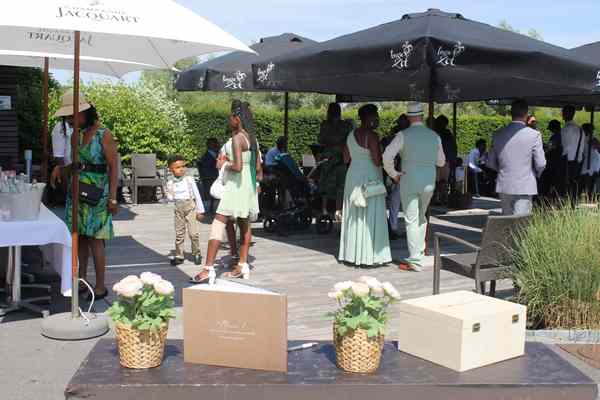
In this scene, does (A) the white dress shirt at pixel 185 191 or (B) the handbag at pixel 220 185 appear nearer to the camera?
(B) the handbag at pixel 220 185

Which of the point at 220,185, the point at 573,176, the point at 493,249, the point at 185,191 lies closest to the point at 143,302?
the point at 493,249

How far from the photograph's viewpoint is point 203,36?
510 cm

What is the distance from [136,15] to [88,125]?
156 centimetres

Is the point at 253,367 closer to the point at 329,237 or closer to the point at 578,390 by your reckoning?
the point at 578,390

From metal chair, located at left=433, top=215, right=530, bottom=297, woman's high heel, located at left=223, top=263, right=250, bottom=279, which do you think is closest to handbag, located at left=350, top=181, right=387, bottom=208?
woman's high heel, located at left=223, top=263, right=250, bottom=279

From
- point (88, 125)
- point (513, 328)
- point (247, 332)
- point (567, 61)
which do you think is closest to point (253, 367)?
point (247, 332)

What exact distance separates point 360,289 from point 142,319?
93 cm

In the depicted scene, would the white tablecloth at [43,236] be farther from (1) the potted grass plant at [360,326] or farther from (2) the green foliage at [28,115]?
(2) the green foliage at [28,115]

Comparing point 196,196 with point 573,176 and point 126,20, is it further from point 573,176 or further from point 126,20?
point 573,176

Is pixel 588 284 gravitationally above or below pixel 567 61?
below

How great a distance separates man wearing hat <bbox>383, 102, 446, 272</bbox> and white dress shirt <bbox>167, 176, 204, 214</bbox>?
206 cm

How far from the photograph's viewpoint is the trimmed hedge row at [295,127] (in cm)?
2636

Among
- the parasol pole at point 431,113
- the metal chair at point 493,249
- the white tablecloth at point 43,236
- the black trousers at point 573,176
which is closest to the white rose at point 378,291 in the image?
the metal chair at point 493,249

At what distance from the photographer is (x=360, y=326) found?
3.15m
